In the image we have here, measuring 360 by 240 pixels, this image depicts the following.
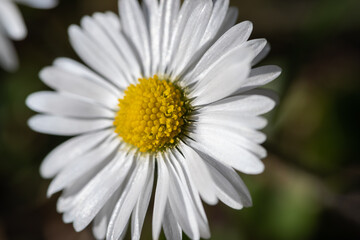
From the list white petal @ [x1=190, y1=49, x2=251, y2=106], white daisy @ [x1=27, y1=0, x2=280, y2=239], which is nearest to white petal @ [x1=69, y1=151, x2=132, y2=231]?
white daisy @ [x1=27, y1=0, x2=280, y2=239]

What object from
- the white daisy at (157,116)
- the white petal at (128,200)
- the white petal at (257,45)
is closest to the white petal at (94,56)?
the white daisy at (157,116)

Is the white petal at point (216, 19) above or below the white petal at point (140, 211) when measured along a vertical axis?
above

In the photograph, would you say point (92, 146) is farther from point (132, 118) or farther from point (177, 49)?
point (177, 49)

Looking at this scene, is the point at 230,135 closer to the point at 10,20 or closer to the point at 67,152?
the point at 67,152

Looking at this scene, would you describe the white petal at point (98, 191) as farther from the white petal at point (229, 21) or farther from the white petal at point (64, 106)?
the white petal at point (229, 21)

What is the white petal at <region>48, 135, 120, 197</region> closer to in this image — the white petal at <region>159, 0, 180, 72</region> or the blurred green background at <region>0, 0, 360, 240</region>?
the white petal at <region>159, 0, 180, 72</region>
